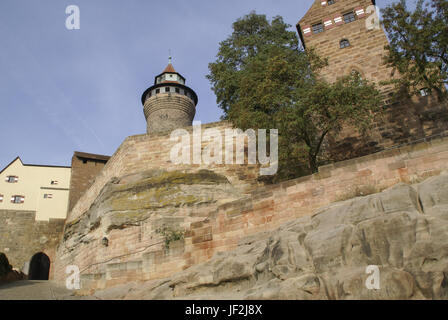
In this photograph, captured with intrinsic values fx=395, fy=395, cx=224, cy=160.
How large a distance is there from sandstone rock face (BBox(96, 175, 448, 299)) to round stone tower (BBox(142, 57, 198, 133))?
2600cm

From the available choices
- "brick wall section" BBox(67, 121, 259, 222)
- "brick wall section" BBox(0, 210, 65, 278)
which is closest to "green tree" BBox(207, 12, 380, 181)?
"brick wall section" BBox(67, 121, 259, 222)

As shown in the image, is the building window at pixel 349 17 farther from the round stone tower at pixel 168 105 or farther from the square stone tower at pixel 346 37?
the round stone tower at pixel 168 105

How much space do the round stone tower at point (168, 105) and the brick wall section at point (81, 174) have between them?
18.2 ft

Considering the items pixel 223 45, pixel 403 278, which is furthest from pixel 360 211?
pixel 223 45

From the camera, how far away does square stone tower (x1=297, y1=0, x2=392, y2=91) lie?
17609 mm

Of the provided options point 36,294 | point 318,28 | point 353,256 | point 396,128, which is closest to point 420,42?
point 396,128

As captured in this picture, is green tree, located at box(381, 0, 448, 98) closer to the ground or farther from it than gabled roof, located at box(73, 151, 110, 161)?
closer to the ground

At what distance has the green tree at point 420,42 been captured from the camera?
43.8 ft

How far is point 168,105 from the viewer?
35375mm

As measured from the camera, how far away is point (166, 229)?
15.2 metres

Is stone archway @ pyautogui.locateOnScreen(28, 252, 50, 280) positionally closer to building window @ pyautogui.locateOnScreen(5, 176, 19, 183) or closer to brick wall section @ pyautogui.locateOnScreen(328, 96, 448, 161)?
building window @ pyautogui.locateOnScreen(5, 176, 19, 183)

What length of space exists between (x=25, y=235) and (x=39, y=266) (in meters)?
2.67
